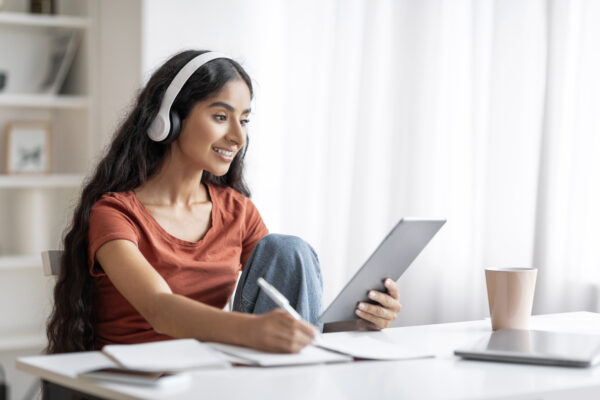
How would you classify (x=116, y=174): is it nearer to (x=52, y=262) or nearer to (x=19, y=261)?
(x=52, y=262)

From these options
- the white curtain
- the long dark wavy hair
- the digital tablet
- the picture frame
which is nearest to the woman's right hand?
the digital tablet

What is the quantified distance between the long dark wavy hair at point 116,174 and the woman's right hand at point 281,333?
0.60 meters

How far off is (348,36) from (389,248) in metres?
1.77

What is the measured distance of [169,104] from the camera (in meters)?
1.79

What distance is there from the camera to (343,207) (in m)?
3.10

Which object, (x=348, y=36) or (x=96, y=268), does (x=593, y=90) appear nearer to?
(x=348, y=36)

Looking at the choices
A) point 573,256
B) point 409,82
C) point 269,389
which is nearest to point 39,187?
point 409,82

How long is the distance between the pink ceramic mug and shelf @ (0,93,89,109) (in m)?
2.19

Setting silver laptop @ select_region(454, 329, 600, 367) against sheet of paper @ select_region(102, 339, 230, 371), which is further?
silver laptop @ select_region(454, 329, 600, 367)

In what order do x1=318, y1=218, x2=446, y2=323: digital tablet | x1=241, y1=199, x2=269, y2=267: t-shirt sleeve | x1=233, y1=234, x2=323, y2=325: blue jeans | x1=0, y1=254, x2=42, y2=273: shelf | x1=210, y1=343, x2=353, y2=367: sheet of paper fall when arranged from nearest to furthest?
x1=210, y1=343, x2=353, y2=367: sheet of paper
x1=318, y1=218, x2=446, y2=323: digital tablet
x1=233, y1=234, x2=323, y2=325: blue jeans
x1=241, y1=199, x2=269, y2=267: t-shirt sleeve
x1=0, y1=254, x2=42, y2=273: shelf

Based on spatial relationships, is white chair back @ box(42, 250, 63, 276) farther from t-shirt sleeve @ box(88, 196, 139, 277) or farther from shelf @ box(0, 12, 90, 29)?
shelf @ box(0, 12, 90, 29)

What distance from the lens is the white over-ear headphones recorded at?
180cm

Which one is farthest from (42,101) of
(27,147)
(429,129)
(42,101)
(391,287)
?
(391,287)

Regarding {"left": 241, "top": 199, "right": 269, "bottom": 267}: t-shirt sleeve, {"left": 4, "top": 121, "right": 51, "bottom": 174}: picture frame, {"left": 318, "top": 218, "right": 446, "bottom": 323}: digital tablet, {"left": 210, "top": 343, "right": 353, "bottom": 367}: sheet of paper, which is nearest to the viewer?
{"left": 210, "top": 343, "right": 353, "bottom": 367}: sheet of paper
